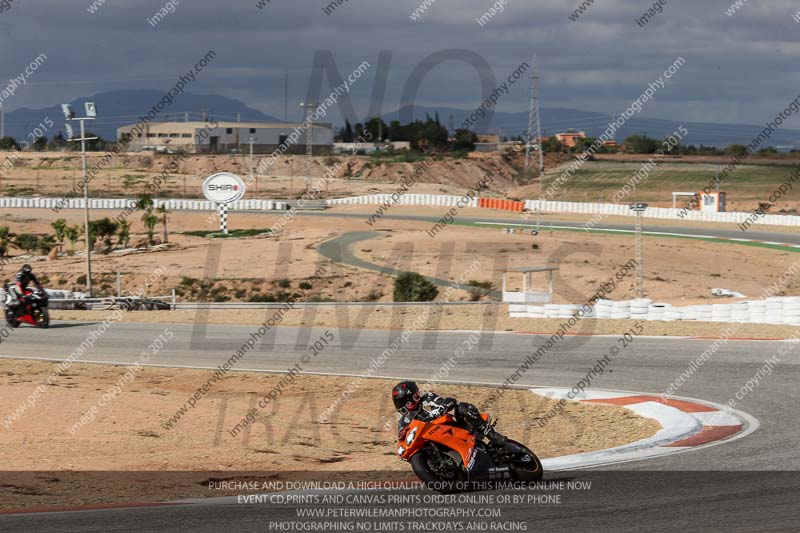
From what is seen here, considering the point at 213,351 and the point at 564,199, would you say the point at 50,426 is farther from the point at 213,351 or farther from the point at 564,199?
the point at 564,199

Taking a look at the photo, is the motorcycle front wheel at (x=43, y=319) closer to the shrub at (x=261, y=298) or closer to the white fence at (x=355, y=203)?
the shrub at (x=261, y=298)

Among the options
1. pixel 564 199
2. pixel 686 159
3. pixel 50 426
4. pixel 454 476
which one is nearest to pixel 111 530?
pixel 454 476

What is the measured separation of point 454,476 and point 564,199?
8281 centimetres

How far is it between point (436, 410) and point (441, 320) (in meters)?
17.7

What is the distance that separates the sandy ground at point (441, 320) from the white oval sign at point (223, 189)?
22938 mm

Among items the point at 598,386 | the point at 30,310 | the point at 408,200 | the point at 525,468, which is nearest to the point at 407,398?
the point at 525,468

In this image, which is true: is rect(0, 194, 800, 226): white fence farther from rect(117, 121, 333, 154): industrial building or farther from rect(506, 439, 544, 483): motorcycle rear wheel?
rect(506, 439, 544, 483): motorcycle rear wheel

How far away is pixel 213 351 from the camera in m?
23.9

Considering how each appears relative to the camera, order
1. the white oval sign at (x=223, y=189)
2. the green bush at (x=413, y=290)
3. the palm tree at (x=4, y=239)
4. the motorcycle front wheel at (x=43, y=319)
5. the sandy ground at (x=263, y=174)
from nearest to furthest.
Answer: the motorcycle front wheel at (x=43, y=319) < the green bush at (x=413, y=290) < the palm tree at (x=4, y=239) < the white oval sign at (x=223, y=189) < the sandy ground at (x=263, y=174)

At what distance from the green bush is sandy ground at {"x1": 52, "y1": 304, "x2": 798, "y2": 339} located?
405 cm

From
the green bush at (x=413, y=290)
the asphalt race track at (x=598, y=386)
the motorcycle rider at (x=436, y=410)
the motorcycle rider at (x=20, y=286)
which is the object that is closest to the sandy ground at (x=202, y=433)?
the motorcycle rider at (x=436, y=410)

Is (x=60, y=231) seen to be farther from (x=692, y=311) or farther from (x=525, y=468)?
(x=525, y=468)

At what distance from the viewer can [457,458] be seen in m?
10.5

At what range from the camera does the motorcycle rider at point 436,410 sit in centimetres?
1052
